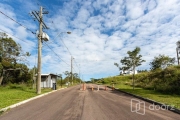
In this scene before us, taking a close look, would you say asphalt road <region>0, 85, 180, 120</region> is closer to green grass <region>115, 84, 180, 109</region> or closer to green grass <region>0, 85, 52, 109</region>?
green grass <region>0, 85, 52, 109</region>

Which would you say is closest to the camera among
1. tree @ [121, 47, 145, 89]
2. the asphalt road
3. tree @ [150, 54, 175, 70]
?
the asphalt road

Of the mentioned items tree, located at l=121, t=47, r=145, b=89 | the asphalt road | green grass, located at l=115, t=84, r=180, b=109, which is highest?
tree, located at l=121, t=47, r=145, b=89

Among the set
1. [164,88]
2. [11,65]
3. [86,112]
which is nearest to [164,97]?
[164,88]

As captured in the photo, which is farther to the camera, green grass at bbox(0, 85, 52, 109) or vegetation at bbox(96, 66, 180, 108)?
vegetation at bbox(96, 66, 180, 108)

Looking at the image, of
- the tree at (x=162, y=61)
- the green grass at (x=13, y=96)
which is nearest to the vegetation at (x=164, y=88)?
the green grass at (x=13, y=96)

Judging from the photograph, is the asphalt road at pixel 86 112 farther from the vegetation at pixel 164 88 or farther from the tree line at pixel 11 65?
the tree line at pixel 11 65

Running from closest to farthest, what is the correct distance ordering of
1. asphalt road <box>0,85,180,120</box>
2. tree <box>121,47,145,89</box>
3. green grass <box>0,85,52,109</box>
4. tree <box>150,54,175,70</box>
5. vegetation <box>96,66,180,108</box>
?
asphalt road <box>0,85,180,120</box>
green grass <box>0,85,52,109</box>
vegetation <box>96,66,180,108</box>
tree <box>121,47,145,89</box>
tree <box>150,54,175,70</box>

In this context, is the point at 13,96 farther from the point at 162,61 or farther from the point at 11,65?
the point at 162,61

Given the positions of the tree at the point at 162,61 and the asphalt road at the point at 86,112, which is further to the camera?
the tree at the point at 162,61

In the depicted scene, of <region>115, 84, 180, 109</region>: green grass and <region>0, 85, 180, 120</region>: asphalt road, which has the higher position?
<region>0, 85, 180, 120</region>: asphalt road

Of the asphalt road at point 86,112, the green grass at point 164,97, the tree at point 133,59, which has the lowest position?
the green grass at point 164,97

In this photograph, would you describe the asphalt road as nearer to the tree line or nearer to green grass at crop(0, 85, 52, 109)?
green grass at crop(0, 85, 52, 109)

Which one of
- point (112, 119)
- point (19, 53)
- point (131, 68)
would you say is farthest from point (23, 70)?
point (112, 119)

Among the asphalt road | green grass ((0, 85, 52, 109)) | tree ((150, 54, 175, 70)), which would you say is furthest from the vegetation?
tree ((150, 54, 175, 70))
